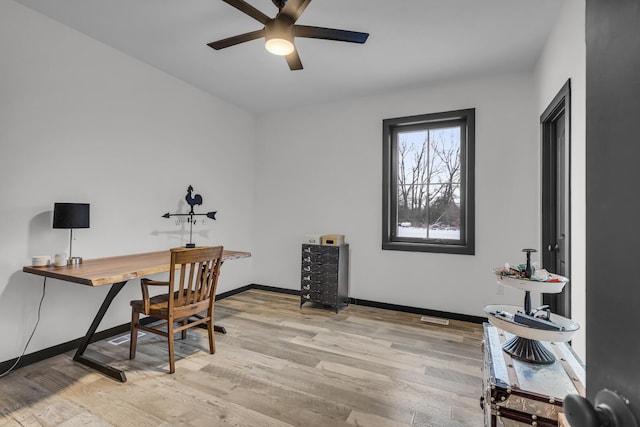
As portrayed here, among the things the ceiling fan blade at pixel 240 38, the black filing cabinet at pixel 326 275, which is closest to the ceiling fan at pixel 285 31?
the ceiling fan blade at pixel 240 38

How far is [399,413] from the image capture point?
1942 mm

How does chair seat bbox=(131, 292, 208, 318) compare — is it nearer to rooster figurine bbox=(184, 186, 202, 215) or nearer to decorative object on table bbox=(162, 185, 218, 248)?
decorative object on table bbox=(162, 185, 218, 248)

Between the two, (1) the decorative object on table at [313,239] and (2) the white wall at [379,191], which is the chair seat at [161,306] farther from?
(2) the white wall at [379,191]

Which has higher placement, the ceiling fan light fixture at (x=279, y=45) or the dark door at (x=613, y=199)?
the ceiling fan light fixture at (x=279, y=45)

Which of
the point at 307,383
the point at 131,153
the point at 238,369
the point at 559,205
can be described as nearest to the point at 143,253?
the point at 131,153

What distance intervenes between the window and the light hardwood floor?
105cm

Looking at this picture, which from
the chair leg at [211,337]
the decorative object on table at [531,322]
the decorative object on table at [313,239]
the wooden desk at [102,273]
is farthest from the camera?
the decorative object on table at [313,239]

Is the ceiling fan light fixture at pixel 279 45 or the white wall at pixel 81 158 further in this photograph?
the white wall at pixel 81 158

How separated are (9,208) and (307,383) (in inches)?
99.0

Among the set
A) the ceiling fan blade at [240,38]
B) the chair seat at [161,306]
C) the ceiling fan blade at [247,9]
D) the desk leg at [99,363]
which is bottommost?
the desk leg at [99,363]

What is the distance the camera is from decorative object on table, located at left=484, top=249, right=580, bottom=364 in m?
1.46

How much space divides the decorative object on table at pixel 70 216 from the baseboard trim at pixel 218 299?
2.43 ft

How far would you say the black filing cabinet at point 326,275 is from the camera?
154 inches

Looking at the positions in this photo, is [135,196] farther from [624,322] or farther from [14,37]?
[624,322]
